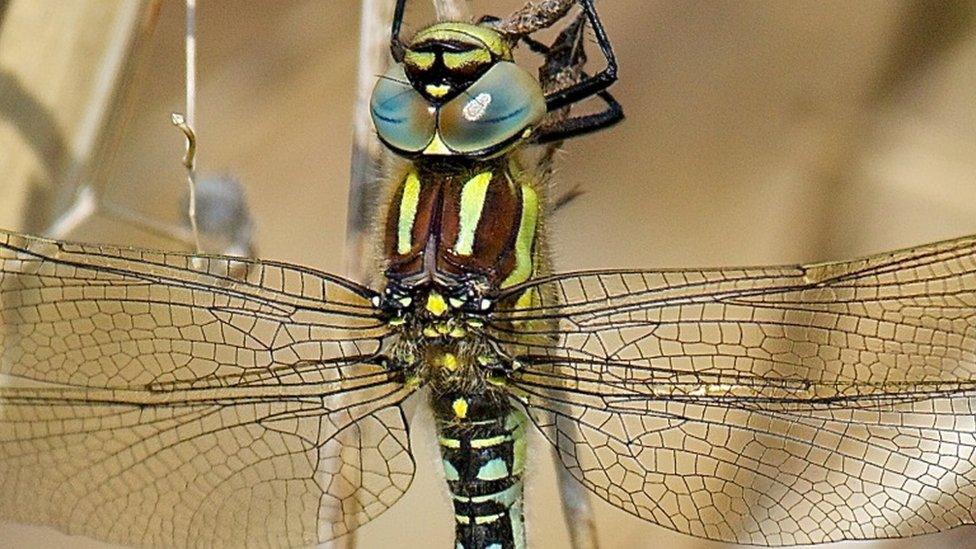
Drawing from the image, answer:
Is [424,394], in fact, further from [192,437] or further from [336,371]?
[192,437]

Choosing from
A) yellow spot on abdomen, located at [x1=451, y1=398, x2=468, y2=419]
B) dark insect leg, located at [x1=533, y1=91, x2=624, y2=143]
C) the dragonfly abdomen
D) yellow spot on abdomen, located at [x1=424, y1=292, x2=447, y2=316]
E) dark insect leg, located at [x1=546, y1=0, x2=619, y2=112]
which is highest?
dark insect leg, located at [x1=546, y1=0, x2=619, y2=112]

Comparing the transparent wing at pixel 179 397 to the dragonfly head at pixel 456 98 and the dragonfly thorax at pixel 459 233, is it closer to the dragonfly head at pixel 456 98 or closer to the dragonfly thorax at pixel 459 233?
the dragonfly thorax at pixel 459 233

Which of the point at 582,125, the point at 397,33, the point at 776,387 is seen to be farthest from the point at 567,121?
the point at 776,387

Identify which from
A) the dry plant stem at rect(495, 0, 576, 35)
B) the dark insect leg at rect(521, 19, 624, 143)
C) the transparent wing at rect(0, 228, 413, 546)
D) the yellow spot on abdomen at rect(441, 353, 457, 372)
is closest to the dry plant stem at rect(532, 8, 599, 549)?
the dark insect leg at rect(521, 19, 624, 143)

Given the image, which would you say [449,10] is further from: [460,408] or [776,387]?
[776,387]

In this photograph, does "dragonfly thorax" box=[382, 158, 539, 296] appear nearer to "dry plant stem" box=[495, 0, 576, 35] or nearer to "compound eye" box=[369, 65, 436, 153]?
"compound eye" box=[369, 65, 436, 153]
